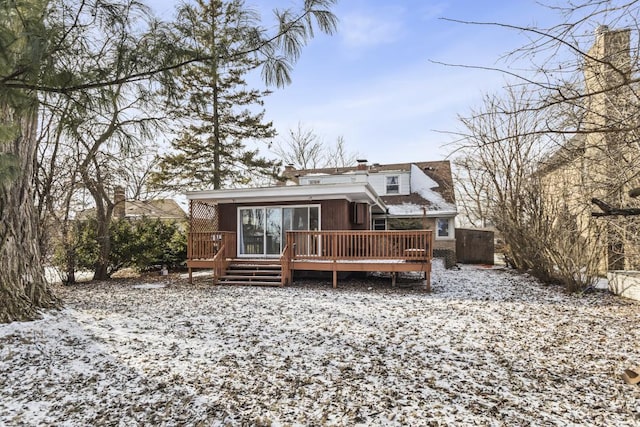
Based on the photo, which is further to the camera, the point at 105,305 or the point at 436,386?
the point at 105,305

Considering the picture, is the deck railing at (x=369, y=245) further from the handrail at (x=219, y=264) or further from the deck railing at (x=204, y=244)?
the deck railing at (x=204, y=244)

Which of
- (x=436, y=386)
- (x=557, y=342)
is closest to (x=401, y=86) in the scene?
(x=436, y=386)

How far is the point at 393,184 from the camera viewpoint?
1934 cm

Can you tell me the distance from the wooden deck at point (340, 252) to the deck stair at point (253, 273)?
0.68 feet

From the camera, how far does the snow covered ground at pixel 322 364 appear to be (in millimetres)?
3072

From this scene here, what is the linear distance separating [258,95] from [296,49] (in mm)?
14572

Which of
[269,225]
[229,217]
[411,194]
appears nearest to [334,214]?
[269,225]

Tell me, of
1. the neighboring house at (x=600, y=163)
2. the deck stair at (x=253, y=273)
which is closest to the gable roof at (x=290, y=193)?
the deck stair at (x=253, y=273)

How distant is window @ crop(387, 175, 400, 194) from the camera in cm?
1924

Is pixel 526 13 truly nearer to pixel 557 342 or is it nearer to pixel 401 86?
pixel 401 86

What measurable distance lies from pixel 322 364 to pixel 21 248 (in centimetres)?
510

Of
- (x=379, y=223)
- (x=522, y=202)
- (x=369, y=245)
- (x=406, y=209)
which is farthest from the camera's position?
(x=379, y=223)

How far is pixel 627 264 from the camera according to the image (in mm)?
8992

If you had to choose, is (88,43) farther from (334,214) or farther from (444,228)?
(444,228)
